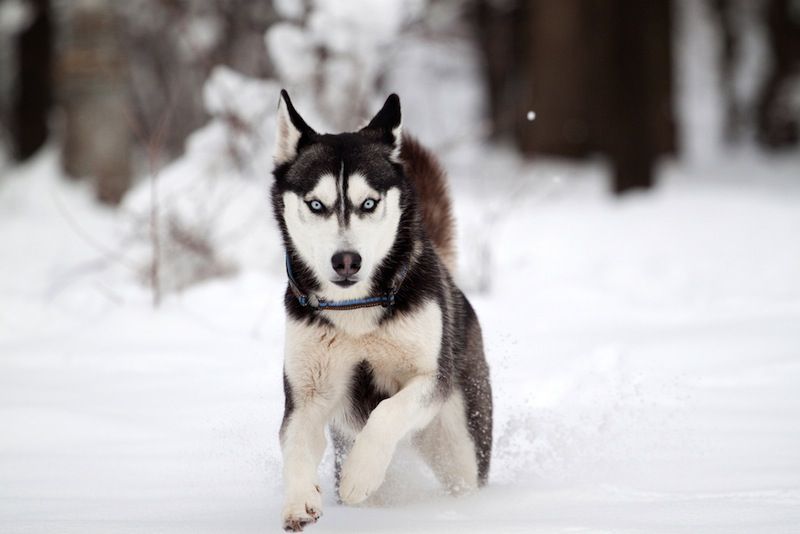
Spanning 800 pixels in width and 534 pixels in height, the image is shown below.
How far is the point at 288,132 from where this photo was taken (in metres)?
3.71

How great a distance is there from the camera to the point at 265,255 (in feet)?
27.0

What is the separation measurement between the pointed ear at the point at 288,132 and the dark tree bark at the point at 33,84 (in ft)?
45.3

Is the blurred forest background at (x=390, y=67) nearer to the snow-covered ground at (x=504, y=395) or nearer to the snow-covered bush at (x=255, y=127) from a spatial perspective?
the snow-covered bush at (x=255, y=127)

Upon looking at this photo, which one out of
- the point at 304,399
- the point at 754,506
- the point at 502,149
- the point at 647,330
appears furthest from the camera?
the point at 502,149

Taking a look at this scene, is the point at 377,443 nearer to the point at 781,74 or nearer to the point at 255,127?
the point at 255,127

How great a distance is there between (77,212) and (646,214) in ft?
22.0

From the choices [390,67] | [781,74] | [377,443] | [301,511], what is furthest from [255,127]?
[781,74]

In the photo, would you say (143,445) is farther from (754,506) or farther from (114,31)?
(114,31)

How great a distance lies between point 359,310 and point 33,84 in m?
14.9

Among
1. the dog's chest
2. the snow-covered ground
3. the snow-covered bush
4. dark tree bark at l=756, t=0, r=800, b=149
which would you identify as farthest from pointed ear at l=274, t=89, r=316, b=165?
dark tree bark at l=756, t=0, r=800, b=149

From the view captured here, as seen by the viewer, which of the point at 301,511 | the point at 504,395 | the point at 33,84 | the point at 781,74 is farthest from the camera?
the point at 781,74

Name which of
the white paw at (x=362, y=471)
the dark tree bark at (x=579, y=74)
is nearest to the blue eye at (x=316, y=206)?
the white paw at (x=362, y=471)

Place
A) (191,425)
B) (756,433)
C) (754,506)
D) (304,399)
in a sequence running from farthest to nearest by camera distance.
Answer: (191,425)
(756,433)
(304,399)
(754,506)

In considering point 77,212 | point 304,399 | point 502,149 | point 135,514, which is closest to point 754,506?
point 304,399
